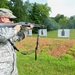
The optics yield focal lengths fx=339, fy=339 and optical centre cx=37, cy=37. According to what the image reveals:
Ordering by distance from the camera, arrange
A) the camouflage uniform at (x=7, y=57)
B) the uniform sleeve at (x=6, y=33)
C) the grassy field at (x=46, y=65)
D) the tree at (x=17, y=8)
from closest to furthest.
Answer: the uniform sleeve at (x=6, y=33) < the camouflage uniform at (x=7, y=57) < the grassy field at (x=46, y=65) < the tree at (x=17, y=8)

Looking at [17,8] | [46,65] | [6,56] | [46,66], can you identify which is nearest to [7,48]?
[6,56]

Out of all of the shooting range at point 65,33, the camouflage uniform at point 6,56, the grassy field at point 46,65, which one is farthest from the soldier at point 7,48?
the shooting range at point 65,33

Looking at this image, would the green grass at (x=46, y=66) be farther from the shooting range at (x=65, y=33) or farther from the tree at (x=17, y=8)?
the tree at (x=17, y=8)

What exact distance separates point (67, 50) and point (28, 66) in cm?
338

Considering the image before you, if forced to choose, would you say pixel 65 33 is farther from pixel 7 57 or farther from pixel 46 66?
pixel 7 57

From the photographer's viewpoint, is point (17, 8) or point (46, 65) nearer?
point (46, 65)

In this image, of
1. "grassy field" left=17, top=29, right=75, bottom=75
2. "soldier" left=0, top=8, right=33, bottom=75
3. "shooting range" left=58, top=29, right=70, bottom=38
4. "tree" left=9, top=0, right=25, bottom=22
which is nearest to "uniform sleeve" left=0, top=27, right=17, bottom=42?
"soldier" left=0, top=8, right=33, bottom=75

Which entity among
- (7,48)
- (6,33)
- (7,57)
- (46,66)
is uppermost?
(6,33)

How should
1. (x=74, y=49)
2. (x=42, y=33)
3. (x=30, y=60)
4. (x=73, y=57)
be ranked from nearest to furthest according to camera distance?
1. (x=30, y=60)
2. (x=73, y=57)
3. (x=74, y=49)
4. (x=42, y=33)

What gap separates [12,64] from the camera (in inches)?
190

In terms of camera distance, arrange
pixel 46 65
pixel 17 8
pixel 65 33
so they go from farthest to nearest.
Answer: pixel 17 8 < pixel 65 33 < pixel 46 65

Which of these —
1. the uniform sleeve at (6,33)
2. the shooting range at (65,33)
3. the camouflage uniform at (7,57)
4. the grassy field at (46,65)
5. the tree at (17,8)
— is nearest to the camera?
the uniform sleeve at (6,33)

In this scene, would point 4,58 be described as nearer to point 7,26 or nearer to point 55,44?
point 7,26

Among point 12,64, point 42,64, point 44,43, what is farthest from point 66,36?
point 12,64
